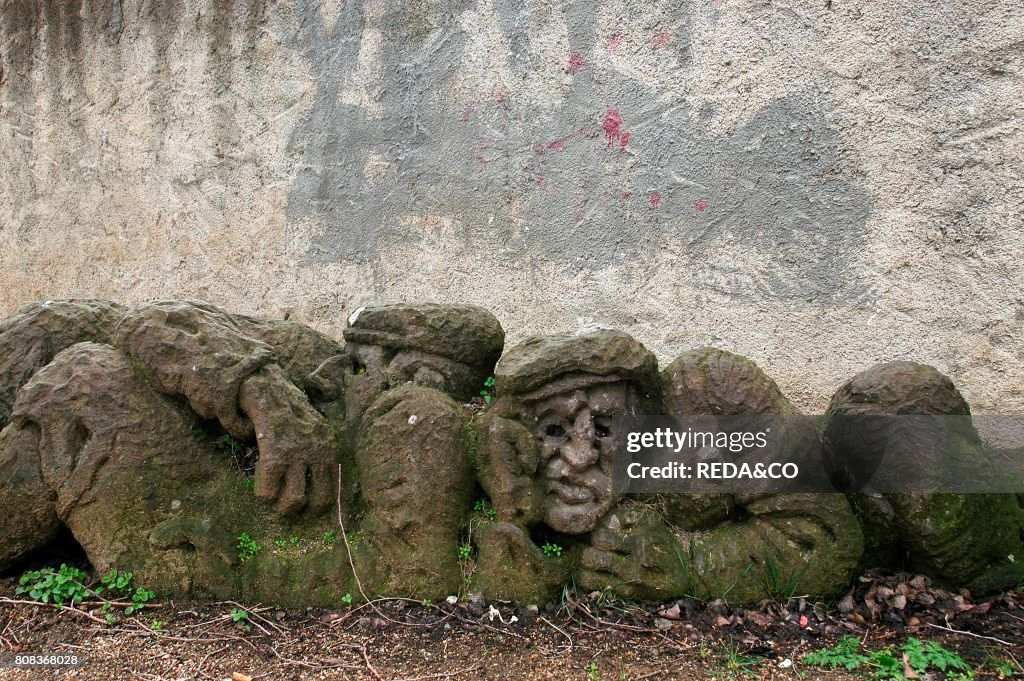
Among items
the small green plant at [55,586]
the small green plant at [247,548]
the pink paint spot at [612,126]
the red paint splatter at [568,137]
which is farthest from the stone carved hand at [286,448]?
the pink paint spot at [612,126]

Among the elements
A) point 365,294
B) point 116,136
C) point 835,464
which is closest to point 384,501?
point 835,464

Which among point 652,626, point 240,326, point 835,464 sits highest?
point 240,326

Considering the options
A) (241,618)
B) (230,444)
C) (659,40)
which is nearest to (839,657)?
(241,618)

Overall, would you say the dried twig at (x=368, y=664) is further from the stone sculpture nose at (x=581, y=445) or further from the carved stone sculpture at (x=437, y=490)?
the stone sculpture nose at (x=581, y=445)

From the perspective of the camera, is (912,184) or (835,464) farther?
(912,184)

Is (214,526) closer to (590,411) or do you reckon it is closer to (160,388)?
(160,388)

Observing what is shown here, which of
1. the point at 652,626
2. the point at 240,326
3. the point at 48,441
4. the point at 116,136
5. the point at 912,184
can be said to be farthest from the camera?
the point at 116,136

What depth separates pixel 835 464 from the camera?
298cm

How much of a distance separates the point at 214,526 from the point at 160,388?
22.0 inches

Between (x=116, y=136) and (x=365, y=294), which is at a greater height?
(x=116, y=136)

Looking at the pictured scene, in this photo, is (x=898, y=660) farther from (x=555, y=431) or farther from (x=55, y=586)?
(x=55, y=586)

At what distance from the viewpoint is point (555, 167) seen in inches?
180

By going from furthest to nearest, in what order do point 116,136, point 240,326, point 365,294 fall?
point 116,136
point 365,294
point 240,326

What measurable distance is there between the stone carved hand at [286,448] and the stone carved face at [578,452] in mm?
828
